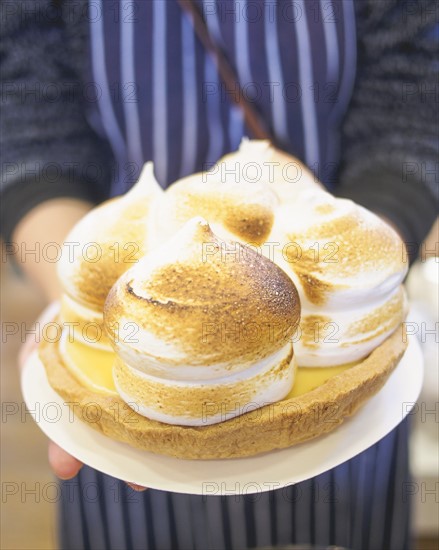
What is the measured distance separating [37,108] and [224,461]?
3.18ft

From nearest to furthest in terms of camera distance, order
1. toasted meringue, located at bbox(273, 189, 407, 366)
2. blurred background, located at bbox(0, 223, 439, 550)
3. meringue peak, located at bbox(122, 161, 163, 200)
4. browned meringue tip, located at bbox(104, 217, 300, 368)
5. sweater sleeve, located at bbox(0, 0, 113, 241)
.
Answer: browned meringue tip, located at bbox(104, 217, 300, 368), toasted meringue, located at bbox(273, 189, 407, 366), meringue peak, located at bbox(122, 161, 163, 200), blurred background, located at bbox(0, 223, 439, 550), sweater sleeve, located at bbox(0, 0, 113, 241)

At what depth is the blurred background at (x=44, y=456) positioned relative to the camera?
126 cm

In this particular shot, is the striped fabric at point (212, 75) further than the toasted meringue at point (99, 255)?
Yes

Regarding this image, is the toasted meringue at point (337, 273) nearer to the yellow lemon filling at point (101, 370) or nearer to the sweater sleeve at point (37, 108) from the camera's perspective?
the yellow lemon filling at point (101, 370)

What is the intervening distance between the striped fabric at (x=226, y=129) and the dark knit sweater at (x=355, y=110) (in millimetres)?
63

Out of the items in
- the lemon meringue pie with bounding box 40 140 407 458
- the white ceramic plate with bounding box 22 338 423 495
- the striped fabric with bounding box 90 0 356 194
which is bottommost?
the white ceramic plate with bounding box 22 338 423 495

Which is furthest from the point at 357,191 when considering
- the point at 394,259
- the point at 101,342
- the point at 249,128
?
the point at 101,342

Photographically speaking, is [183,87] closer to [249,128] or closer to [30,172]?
[249,128]

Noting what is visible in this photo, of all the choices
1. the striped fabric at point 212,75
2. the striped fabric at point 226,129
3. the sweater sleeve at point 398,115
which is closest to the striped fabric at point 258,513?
the striped fabric at point 226,129

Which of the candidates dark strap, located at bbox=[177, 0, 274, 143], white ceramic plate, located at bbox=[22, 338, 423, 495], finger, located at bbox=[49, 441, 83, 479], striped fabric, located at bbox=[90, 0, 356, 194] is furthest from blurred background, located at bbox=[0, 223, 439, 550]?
finger, located at bbox=[49, 441, 83, 479]

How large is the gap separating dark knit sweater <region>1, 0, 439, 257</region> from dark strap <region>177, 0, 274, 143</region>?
0.25 m

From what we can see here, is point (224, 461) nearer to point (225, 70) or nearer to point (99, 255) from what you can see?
point (99, 255)

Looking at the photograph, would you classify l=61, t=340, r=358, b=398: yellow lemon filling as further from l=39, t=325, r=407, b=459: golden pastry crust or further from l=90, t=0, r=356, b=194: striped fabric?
l=90, t=0, r=356, b=194: striped fabric

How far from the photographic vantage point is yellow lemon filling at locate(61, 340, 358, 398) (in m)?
1.00
